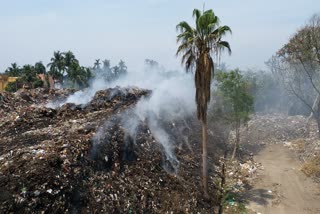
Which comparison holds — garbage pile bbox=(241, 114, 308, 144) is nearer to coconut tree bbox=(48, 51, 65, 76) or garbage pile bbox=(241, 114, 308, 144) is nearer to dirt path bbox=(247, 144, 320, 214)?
dirt path bbox=(247, 144, 320, 214)

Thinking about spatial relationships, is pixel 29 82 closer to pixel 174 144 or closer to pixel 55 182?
pixel 174 144

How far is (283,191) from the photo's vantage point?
1396 cm

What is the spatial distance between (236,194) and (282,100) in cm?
3083

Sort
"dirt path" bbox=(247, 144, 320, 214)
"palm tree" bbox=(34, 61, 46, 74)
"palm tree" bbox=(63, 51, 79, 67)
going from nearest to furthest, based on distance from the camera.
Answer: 1. "dirt path" bbox=(247, 144, 320, 214)
2. "palm tree" bbox=(63, 51, 79, 67)
3. "palm tree" bbox=(34, 61, 46, 74)

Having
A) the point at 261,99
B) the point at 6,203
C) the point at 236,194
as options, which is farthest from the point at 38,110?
the point at 261,99

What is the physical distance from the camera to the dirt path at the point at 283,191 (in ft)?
40.3

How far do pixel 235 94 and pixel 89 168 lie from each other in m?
10.8

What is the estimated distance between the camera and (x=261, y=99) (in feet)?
135

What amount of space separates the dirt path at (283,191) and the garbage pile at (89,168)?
2164 mm

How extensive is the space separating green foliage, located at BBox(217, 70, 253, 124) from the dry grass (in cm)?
423

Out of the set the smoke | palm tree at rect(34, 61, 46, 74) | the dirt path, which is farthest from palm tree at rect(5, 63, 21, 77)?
the dirt path

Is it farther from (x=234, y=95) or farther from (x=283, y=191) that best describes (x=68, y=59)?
(x=283, y=191)

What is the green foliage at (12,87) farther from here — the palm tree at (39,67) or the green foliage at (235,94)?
the green foliage at (235,94)

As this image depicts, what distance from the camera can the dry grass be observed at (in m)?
15.6
